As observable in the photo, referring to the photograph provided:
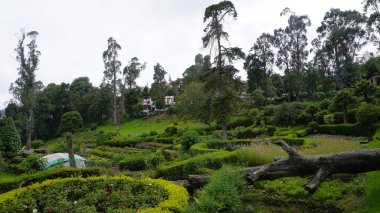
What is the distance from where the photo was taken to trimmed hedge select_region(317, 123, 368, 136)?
23.4 metres

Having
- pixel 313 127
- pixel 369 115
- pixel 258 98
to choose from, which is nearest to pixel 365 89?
pixel 313 127

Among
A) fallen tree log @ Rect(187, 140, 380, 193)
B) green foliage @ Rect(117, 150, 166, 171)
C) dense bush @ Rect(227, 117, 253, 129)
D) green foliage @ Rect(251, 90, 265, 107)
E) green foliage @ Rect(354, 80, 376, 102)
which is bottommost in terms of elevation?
green foliage @ Rect(117, 150, 166, 171)

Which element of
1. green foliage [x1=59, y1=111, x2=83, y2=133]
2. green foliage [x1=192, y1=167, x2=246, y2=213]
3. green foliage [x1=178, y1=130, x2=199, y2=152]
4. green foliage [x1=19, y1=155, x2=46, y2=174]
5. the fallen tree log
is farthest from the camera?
green foliage [x1=178, y1=130, x2=199, y2=152]

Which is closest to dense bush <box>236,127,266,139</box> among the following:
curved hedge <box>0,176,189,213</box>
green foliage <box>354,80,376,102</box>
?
green foliage <box>354,80,376,102</box>

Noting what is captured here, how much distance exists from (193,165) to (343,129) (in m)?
16.5

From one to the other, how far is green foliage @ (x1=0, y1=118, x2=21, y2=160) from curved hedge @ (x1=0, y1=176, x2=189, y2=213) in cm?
1673

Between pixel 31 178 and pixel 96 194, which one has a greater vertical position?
pixel 31 178

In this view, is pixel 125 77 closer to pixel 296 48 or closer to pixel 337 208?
pixel 296 48

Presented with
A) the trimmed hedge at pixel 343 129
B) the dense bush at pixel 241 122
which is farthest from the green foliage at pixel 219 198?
the dense bush at pixel 241 122

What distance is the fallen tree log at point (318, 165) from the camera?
6.74 metres

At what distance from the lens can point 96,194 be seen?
374 inches

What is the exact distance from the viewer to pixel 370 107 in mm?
19859

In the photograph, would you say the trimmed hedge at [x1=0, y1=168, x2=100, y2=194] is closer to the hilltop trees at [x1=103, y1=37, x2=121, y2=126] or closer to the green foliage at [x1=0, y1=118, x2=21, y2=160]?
the green foliage at [x1=0, y1=118, x2=21, y2=160]

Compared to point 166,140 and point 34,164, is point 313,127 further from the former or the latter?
point 34,164
